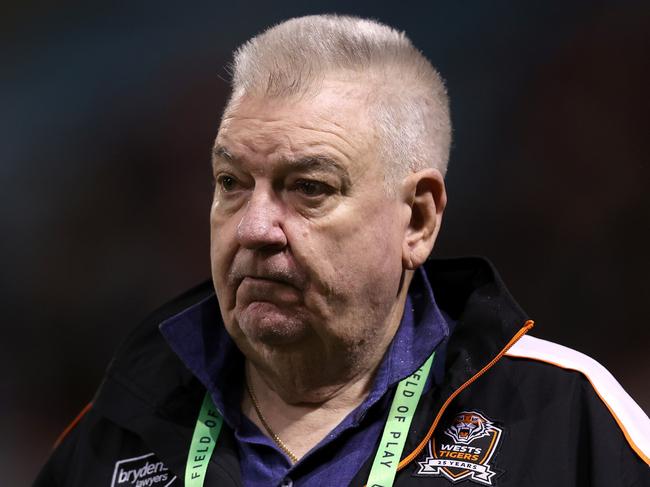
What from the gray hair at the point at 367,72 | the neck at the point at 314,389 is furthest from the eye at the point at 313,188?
the neck at the point at 314,389

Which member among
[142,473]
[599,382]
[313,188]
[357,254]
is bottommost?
[142,473]

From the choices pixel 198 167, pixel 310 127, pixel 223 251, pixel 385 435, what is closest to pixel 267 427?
pixel 385 435

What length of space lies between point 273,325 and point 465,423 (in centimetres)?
44

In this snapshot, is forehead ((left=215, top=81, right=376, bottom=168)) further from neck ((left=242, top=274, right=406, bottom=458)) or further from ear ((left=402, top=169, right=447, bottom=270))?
neck ((left=242, top=274, right=406, bottom=458))

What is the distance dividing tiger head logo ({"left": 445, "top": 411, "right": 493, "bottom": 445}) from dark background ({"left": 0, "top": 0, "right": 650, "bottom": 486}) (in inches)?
48.3

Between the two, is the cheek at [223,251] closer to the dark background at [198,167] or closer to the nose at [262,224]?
the nose at [262,224]

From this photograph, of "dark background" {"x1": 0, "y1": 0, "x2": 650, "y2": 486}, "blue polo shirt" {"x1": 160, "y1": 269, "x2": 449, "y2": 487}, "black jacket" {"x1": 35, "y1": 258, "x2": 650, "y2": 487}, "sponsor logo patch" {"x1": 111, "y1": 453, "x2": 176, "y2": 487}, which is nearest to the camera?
"black jacket" {"x1": 35, "y1": 258, "x2": 650, "y2": 487}

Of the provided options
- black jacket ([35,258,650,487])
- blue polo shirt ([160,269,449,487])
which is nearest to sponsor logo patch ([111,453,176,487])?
black jacket ([35,258,650,487])

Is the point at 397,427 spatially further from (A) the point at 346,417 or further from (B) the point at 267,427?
(B) the point at 267,427

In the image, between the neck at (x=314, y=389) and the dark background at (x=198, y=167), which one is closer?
the neck at (x=314, y=389)

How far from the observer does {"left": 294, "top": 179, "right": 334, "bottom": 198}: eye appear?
1.82 m

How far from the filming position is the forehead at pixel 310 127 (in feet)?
5.91

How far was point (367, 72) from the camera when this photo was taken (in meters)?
→ 1.89

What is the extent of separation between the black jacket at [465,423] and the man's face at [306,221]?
0.82 ft
